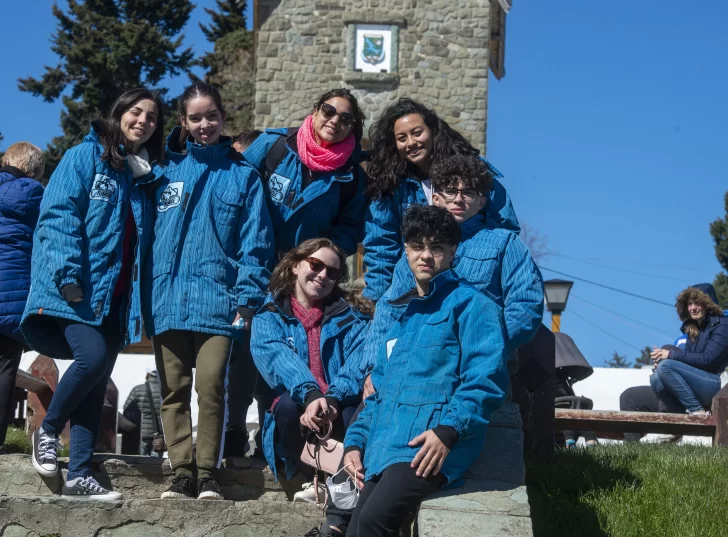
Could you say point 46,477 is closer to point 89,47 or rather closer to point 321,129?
point 321,129

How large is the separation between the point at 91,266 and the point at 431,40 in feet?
59.5

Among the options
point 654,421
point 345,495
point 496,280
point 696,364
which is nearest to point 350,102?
point 496,280

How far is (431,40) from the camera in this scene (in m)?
22.9

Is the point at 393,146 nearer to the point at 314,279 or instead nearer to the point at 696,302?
the point at 314,279

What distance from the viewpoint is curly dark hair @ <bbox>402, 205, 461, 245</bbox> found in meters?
4.60

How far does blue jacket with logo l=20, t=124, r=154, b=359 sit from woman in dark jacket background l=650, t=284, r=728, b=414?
4.56 m

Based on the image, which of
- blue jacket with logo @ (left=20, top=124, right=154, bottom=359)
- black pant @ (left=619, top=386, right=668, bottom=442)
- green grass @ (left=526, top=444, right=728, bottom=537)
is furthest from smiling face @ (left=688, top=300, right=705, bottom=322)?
blue jacket with logo @ (left=20, top=124, right=154, bottom=359)

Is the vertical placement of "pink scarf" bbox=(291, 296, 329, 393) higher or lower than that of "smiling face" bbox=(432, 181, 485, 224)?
lower

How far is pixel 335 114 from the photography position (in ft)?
19.4

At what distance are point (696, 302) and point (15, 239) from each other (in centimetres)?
516

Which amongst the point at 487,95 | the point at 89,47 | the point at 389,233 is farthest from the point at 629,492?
the point at 89,47

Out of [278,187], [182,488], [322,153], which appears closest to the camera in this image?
[182,488]

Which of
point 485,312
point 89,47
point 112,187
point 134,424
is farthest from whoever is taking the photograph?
point 89,47

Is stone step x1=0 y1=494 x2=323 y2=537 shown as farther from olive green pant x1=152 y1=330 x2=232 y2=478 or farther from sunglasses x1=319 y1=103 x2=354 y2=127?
sunglasses x1=319 y1=103 x2=354 y2=127
